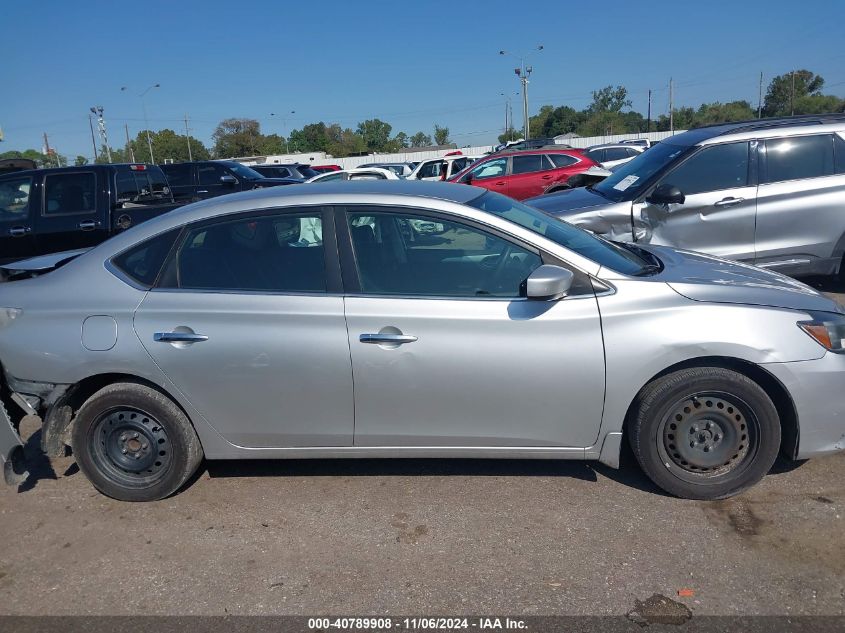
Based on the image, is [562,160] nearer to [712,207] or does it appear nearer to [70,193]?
[712,207]

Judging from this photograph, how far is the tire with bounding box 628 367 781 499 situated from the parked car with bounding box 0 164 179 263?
7417 mm

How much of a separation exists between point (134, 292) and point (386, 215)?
1440 mm

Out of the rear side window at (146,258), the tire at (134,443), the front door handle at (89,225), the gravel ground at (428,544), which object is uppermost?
the front door handle at (89,225)

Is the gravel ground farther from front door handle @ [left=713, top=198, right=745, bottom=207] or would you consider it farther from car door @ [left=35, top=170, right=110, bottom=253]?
car door @ [left=35, top=170, right=110, bottom=253]

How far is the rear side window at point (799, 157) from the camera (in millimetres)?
6660

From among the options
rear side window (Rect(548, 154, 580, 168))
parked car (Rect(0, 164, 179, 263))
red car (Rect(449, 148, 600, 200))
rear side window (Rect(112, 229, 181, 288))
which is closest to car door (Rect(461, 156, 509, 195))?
red car (Rect(449, 148, 600, 200))

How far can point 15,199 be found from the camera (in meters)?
9.07

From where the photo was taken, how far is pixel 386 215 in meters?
3.65

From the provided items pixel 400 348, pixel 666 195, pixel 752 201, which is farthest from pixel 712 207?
pixel 400 348

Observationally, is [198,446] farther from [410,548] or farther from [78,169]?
[78,169]

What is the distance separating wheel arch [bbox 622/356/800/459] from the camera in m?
3.38

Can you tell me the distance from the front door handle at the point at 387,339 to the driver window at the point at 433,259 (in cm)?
24

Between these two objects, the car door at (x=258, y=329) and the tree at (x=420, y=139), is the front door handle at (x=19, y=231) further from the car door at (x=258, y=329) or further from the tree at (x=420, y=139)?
the tree at (x=420, y=139)

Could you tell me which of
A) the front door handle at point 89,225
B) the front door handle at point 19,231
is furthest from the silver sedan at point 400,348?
the front door handle at point 19,231
